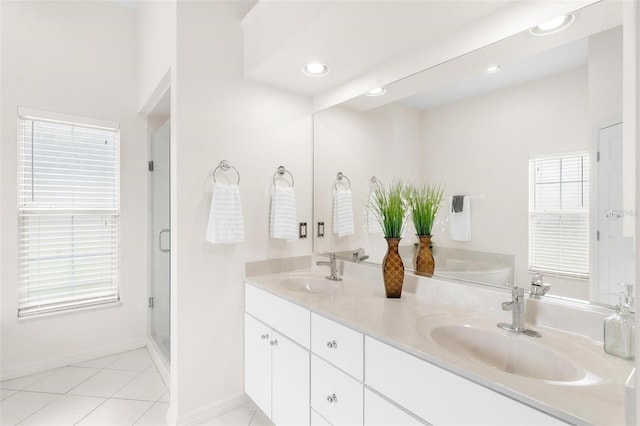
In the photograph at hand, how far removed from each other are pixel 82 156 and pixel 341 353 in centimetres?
260

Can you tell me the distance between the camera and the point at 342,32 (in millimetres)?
1537

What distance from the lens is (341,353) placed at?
1.29 meters

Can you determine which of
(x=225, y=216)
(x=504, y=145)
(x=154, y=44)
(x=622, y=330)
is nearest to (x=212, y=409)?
(x=225, y=216)

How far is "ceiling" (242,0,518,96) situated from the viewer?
1.35 metres

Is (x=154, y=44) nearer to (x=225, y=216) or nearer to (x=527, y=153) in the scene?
(x=225, y=216)

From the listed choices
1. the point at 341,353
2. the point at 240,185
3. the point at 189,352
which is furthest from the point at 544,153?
the point at 189,352

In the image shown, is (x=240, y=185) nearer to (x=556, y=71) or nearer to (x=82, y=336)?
(x=556, y=71)

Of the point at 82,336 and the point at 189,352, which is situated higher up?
the point at 189,352

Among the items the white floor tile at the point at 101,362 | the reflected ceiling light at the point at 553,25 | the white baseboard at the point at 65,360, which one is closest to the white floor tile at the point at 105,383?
the white floor tile at the point at 101,362

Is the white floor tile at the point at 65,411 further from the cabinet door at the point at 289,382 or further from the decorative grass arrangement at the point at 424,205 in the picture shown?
the decorative grass arrangement at the point at 424,205

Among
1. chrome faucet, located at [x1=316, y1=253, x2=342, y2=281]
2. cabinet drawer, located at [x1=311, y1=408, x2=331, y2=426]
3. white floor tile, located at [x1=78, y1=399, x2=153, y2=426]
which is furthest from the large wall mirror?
white floor tile, located at [x1=78, y1=399, x2=153, y2=426]

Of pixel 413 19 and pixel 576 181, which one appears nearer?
pixel 576 181

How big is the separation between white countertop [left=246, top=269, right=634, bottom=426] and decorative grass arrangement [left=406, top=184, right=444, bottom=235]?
0.37 meters

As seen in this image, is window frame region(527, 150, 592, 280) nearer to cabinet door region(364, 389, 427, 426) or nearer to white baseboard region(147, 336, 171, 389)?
cabinet door region(364, 389, 427, 426)
